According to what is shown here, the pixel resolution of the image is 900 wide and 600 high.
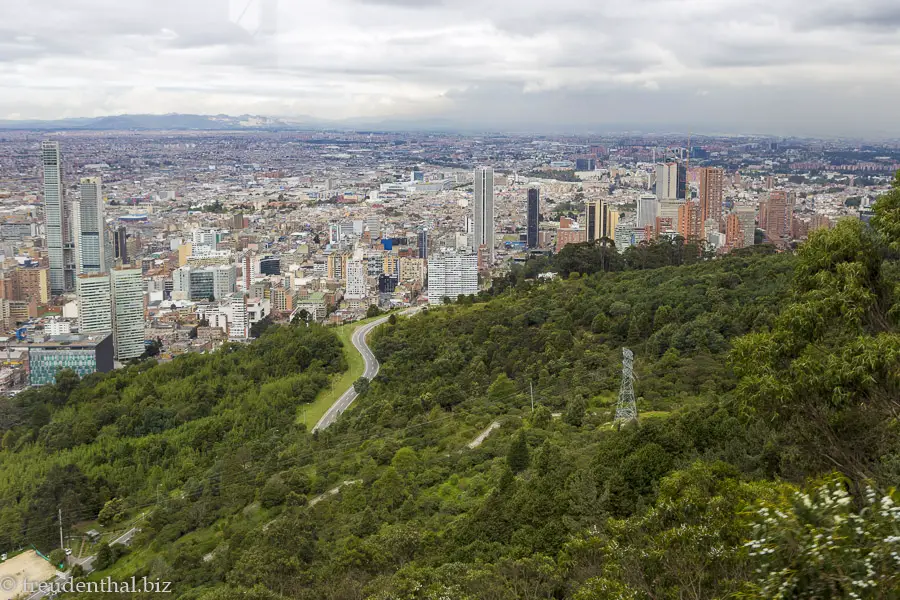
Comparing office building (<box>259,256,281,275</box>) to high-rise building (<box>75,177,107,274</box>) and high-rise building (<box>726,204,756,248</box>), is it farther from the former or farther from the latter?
high-rise building (<box>726,204,756,248</box>)

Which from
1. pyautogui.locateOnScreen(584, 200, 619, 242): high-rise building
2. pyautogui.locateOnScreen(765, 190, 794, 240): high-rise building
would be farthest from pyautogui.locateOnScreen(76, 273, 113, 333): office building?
pyautogui.locateOnScreen(765, 190, 794, 240): high-rise building

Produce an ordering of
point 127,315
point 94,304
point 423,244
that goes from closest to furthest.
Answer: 1. point 94,304
2. point 127,315
3. point 423,244

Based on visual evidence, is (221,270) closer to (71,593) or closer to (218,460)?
(218,460)

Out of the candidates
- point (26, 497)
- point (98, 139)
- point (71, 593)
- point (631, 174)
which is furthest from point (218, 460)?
point (631, 174)

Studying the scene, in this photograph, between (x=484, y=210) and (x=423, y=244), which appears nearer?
(x=423, y=244)

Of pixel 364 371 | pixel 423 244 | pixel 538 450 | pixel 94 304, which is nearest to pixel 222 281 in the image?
pixel 94 304

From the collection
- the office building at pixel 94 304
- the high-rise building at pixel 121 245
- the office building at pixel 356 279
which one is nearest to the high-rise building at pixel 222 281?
the high-rise building at pixel 121 245

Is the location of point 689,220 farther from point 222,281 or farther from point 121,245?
point 121,245
